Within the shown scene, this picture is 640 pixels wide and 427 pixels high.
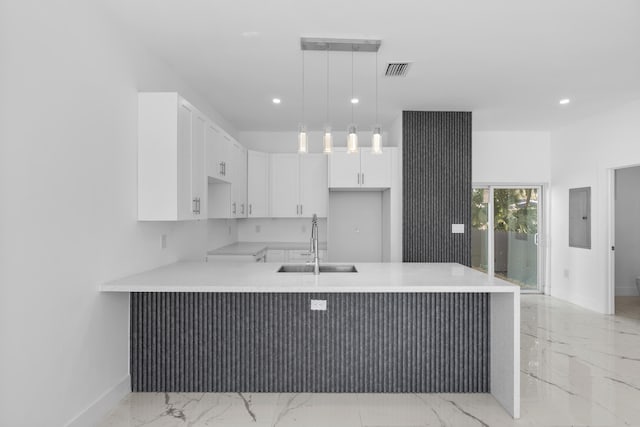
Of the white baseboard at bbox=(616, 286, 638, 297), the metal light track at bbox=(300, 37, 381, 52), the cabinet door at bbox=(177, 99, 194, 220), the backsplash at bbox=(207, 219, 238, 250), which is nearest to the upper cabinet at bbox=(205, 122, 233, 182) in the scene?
the cabinet door at bbox=(177, 99, 194, 220)

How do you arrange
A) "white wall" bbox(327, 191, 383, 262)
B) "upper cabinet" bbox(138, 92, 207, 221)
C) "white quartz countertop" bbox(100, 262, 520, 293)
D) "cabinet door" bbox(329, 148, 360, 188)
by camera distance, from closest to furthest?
"white quartz countertop" bbox(100, 262, 520, 293), "upper cabinet" bbox(138, 92, 207, 221), "cabinet door" bbox(329, 148, 360, 188), "white wall" bbox(327, 191, 383, 262)

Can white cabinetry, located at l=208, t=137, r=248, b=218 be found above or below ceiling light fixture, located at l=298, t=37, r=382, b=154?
below

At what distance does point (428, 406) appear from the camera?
273 cm

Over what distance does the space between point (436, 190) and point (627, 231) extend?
3.78m

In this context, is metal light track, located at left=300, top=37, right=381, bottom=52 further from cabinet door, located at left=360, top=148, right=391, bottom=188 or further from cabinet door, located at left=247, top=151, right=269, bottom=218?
cabinet door, located at left=247, top=151, right=269, bottom=218

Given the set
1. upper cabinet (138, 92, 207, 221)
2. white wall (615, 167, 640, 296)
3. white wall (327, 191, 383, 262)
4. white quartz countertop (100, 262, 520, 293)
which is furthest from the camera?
white wall (615, 167, 640, 296)

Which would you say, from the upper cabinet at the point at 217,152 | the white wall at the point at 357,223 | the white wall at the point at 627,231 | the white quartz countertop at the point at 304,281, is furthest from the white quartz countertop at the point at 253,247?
the white wall at the point at 627,231

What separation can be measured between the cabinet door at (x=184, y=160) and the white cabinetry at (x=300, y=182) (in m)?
2.55

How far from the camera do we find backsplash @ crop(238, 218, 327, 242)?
6.11m

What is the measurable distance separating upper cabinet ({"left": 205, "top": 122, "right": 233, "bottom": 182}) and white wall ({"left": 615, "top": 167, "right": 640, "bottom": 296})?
19.7 feet

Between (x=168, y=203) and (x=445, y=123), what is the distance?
3391 mm

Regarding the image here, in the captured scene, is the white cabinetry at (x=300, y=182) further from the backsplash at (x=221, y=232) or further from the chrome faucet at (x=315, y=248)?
the chrome faucet at (x=315, y=248)

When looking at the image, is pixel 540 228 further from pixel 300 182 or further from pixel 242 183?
pixel 242 183

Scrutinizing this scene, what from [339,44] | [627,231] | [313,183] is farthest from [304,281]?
[627,231]
